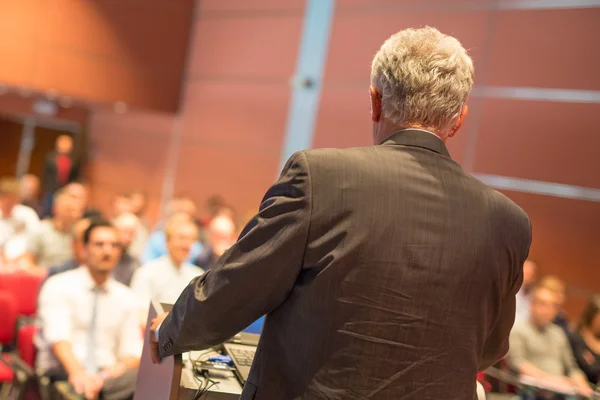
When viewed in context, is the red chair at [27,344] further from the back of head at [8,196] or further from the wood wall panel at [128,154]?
the wood wall panel at [128,154]

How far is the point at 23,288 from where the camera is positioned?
4.89 m

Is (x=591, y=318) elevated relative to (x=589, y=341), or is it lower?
elevated

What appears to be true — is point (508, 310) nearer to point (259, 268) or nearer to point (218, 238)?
point (259, 268)

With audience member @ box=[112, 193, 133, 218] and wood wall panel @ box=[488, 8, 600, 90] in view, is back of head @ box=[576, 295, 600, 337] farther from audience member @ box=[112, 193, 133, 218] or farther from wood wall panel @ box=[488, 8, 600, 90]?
audience member @ box=[112, 193, 133, 218]

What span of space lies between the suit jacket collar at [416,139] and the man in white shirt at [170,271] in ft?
10.8

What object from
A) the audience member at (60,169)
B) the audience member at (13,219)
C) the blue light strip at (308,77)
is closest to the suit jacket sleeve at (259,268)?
the audience member at (13,219)

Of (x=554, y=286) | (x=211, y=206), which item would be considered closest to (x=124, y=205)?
(x=211, y=206)

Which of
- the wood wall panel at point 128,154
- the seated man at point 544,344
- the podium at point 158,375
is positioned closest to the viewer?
the podium at point 158,375

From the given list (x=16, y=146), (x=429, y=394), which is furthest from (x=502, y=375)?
(x=16, y=146)

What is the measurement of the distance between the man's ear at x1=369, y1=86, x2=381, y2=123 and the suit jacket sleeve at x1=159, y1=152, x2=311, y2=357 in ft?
0.74

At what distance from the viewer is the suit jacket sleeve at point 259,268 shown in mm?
1332

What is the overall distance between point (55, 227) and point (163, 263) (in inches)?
71.5

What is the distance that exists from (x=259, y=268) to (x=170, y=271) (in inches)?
148

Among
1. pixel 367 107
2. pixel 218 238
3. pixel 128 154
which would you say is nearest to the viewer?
pixel 218 238
